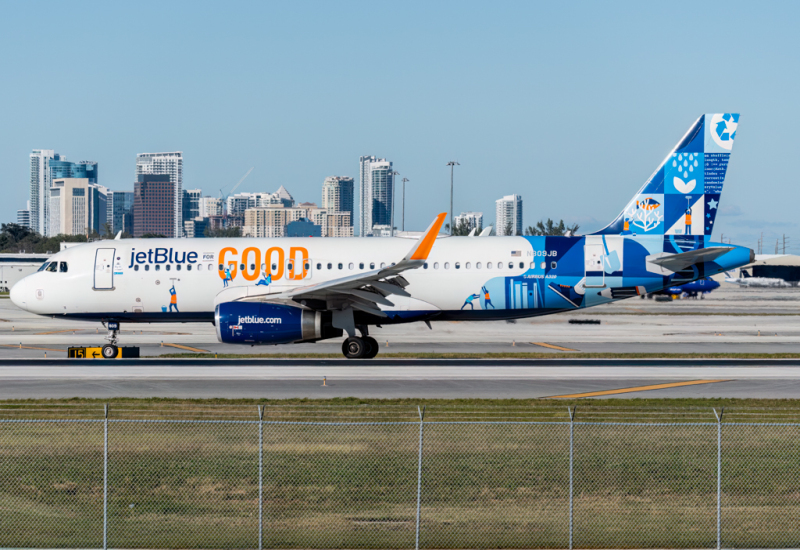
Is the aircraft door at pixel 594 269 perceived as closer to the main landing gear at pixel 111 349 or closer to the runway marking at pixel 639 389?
the runway marking at pixel 639 389

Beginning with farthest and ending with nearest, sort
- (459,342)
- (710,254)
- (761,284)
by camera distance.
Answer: (761,284) < (459,342) < (710,254)

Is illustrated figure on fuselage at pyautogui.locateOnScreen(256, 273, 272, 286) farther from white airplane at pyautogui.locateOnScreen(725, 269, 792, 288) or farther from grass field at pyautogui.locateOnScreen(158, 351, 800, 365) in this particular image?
white airplane at pyautogui.locateOnScreen(725, 269, 792, 288)

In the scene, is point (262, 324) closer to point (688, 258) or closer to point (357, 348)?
point (357, 348)

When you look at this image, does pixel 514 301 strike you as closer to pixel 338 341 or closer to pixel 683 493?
pixel 338 341

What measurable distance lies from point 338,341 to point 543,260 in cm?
1148

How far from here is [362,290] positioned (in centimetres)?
2783

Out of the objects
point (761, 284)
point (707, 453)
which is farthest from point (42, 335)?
point (761, 284)

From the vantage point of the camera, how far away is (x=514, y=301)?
2928 centimetres

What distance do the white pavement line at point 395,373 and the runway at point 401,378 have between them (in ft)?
0.10

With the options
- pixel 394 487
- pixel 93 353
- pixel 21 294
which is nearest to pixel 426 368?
pixel 93 353

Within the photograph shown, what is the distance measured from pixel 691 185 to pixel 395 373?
1460cm

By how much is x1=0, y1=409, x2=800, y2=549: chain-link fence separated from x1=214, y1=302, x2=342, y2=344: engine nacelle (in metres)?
10.3

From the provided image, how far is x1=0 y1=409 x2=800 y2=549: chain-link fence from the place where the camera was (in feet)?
34.7

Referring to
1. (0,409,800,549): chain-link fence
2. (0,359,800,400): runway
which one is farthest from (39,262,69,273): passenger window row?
(0,409,800,549): chain-link fence
